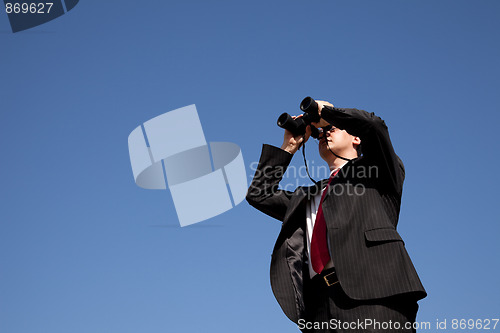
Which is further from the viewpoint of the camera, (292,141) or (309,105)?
(292,141)

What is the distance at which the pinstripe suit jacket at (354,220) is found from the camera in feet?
9.26

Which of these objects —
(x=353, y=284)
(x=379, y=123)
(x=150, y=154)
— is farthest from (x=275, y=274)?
(x=150, y=154)

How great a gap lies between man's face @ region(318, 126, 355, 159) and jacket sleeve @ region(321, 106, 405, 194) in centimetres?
38

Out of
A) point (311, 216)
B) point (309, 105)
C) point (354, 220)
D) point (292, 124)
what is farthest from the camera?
point (292, 124)

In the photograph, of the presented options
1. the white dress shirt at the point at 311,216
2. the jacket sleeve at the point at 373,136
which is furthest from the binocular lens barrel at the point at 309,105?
the white dress shirt at the point at 311,216

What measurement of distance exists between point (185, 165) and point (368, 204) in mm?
4277

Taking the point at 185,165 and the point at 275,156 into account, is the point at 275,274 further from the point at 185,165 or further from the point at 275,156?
the point at 185,165

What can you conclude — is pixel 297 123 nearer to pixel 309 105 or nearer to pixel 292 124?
pixel 292 124

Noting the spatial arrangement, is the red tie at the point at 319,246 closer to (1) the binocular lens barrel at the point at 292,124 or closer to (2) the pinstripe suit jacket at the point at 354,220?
(2) the pinstripe suit jacket at the point at 354,220

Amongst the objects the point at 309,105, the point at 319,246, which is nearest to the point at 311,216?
the point at 319,246

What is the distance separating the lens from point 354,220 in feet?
9.83

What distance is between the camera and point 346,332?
2.79 m

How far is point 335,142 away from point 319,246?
2.56 feet

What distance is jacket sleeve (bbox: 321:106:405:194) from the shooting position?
10.0 ft
